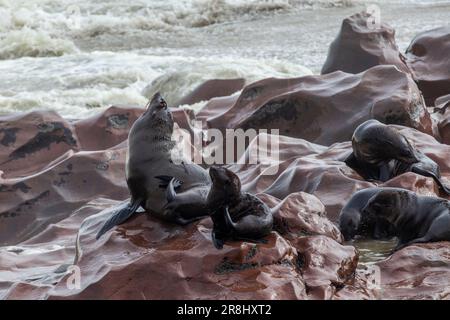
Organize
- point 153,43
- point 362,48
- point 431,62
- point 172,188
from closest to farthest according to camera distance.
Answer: point 172,188 < point 362,48 < point 431,62 < point 153,43

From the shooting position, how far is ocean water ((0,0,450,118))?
15.9 m

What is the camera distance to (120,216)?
16.6 ft

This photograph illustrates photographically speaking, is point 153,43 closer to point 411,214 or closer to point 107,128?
point 107,128

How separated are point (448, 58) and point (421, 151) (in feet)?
A: 17.1

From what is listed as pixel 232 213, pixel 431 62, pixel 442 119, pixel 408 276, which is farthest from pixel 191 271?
pixel 431 62

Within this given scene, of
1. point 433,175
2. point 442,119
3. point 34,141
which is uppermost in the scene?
point 433,175

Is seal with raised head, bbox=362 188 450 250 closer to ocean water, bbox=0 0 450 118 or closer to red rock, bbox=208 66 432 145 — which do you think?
red rock, bbox=208 66 432 145

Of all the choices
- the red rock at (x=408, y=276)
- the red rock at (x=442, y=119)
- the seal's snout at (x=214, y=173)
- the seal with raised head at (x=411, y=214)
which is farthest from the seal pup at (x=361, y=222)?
the red rock at (x=442, y=119)

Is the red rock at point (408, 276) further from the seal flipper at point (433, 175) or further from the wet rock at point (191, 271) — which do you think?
the seal flipper at point (433, 175)

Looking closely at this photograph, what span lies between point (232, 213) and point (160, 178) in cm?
64

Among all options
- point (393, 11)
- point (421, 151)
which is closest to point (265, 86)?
point (421, 151)

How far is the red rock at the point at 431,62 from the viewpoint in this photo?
11.7 m

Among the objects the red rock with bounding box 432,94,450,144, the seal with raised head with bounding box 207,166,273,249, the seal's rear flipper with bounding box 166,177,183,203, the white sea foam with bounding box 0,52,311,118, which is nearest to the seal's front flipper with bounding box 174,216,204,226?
the seal's rear flipper with bounding box 166,177,183,203

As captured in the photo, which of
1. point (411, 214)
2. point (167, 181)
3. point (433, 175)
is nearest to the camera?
point (167, 181)
